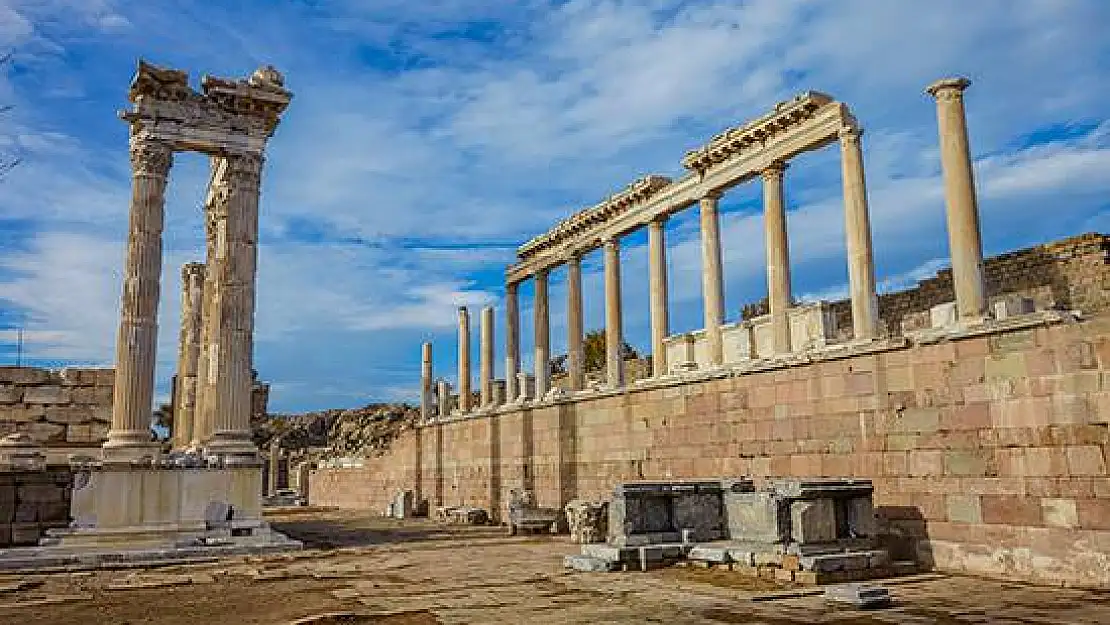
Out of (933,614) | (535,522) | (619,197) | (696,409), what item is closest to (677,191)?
Result: (619,197)

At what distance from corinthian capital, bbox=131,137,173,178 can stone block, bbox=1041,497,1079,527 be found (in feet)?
54.7

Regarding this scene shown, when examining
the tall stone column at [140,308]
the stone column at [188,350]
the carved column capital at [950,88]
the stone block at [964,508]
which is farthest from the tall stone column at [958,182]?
the stone column at [188,350]

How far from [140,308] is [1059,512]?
15.9m

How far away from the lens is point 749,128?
57.5ft

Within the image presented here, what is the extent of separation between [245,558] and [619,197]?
41.6 feet

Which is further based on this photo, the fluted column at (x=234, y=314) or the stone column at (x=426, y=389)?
the stone column at (x=426, y=389)

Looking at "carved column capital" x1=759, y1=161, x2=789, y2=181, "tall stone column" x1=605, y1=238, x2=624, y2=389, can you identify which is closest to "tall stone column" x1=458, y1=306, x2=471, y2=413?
"tall stone column" x1=605, y1=238, x2=624, y2=389

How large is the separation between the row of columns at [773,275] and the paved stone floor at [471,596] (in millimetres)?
4995

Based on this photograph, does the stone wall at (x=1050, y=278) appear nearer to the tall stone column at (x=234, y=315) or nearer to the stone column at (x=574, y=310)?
the stone column at (x=574, y=310)

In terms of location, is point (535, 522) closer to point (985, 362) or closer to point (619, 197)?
point (619, 197)

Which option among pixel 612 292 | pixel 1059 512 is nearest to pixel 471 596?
pixel 1059 512

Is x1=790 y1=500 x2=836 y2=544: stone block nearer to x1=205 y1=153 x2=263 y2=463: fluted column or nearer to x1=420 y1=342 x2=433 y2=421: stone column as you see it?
x1=205 y1=153 x2=263 y2=463: fluted column

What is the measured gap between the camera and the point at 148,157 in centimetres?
1705

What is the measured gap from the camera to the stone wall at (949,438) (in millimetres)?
9188
